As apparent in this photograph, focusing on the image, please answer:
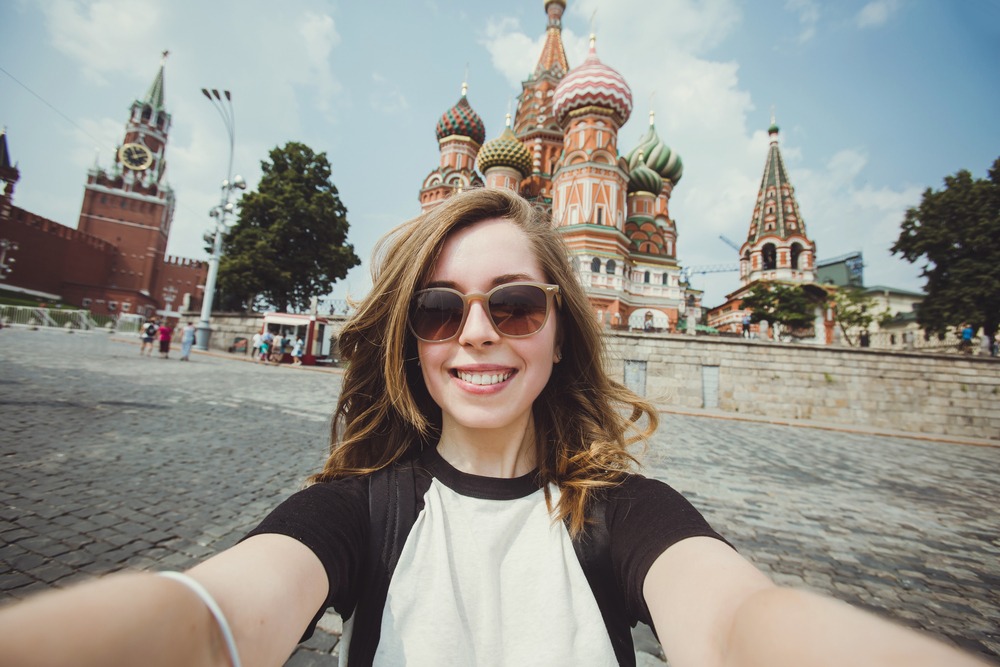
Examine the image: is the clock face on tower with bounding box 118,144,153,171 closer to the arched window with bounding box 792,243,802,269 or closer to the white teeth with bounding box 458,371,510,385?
the white teeth with bounding box 458,371,510,385

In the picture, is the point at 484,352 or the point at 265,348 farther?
the point at 265,348

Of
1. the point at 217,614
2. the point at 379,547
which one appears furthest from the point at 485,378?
the point at 217,614

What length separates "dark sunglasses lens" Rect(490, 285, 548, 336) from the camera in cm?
146

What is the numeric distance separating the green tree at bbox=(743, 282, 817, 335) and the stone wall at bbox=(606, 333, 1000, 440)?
13.6 m

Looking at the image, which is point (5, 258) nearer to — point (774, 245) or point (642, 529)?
point (642, 529)

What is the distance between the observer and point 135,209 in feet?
180

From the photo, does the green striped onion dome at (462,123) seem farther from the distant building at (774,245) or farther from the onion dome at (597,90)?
the distant building at (774,245)

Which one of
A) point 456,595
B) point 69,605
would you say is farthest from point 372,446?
point 69,605

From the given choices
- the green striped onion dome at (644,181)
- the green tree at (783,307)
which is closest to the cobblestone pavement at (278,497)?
the green tree at (783,307)

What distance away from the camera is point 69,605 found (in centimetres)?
56

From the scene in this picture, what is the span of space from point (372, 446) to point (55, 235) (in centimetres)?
6102

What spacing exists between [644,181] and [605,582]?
37.3 m

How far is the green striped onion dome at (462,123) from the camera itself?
38.3 m

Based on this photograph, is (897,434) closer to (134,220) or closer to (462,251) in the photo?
(462,251)
